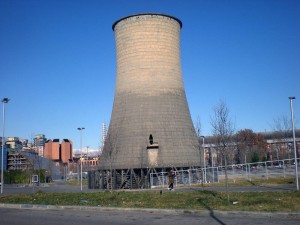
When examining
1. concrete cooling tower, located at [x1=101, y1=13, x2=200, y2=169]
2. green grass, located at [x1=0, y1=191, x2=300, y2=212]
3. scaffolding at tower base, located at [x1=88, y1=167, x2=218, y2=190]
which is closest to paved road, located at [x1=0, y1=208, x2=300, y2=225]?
green grass, located at [x1=0, y1=191, x2=300, y2=212]

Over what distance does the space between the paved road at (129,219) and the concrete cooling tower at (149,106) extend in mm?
15688

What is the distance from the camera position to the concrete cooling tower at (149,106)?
27359 millimetres

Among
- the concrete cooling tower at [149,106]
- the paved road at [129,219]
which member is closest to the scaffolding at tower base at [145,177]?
the concrete cooling tower at [149,106]

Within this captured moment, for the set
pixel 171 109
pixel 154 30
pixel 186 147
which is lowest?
pixel 186 147

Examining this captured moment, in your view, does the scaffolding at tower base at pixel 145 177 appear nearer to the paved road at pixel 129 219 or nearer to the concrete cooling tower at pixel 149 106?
the concrete cooling tower at pixel 149 106

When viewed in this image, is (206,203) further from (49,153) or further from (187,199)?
(49,153)

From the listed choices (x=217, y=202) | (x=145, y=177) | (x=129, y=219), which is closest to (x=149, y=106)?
(x=145, y=177)

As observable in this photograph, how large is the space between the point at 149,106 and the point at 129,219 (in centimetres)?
1783

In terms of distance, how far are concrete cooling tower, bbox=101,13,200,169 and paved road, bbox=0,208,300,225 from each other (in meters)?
15.7

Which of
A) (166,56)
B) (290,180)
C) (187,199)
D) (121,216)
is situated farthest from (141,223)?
(166,56)

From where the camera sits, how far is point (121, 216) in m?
10.6

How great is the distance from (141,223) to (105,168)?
67.8 ft

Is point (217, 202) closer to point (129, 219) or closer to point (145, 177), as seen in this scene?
point (129, 219)

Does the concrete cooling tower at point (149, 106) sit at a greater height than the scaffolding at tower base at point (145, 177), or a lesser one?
greater
